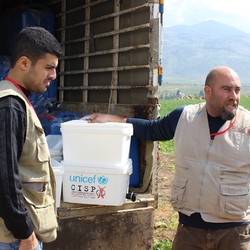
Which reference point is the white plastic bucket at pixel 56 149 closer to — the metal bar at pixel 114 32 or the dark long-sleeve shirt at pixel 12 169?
the metal bar at pixel 114 32

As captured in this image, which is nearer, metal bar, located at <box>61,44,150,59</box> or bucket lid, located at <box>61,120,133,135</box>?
bucket lid, located at <box>61,120,133,135</box>

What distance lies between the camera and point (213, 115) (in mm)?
3242

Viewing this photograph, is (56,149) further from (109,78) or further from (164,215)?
(164,215)

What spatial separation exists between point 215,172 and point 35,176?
4.73 feet

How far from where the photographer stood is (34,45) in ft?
7.19

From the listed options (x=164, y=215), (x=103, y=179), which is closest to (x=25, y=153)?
(x=103, y=179)

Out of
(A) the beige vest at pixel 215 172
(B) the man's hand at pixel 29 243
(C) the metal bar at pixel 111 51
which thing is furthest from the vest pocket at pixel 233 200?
(C) the metal bar at pixel 111 51

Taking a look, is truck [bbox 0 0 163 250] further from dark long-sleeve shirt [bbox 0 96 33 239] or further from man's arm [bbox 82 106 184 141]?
dark long-sleeve shirt [bbox 0 96 33 239]

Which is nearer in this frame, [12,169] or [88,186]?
[12,169]

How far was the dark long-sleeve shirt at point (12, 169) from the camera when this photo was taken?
198cm

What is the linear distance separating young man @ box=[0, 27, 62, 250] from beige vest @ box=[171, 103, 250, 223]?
1.22 metres

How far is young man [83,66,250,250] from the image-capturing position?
308 centimetres

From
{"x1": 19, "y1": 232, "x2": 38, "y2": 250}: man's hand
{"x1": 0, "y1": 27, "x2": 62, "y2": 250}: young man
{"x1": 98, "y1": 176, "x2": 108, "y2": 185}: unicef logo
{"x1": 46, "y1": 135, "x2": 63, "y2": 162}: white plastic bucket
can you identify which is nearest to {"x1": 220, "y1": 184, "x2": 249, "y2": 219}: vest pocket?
{"x1": 98, "y1": 176, "x2": 108, "y2": 185}: unicef logo

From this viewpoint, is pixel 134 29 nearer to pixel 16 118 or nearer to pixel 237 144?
pixel 237 144
